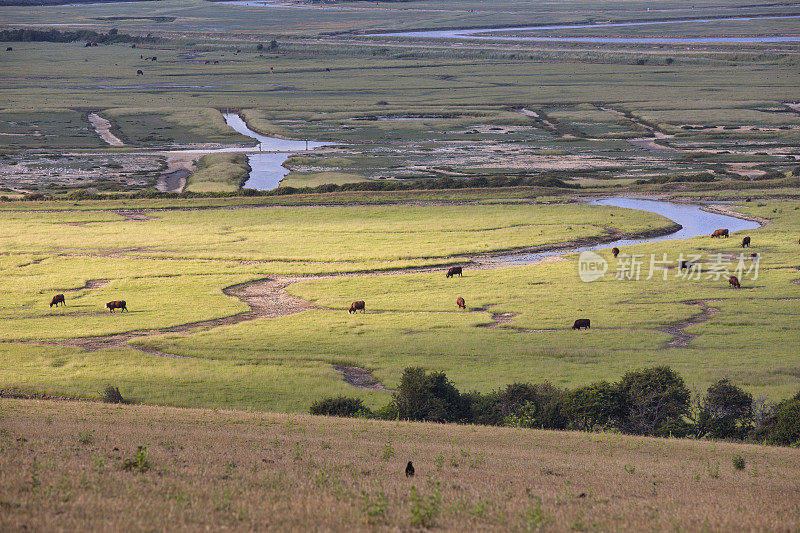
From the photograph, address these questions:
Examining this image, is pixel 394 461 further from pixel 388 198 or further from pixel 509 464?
pixel 388 198

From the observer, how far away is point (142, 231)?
70438mm

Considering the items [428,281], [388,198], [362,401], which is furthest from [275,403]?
[388,198]

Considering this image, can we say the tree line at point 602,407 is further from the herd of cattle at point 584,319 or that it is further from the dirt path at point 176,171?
the dirt path at point 176,171

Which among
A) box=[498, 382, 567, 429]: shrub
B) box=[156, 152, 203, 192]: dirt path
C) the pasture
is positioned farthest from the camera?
box=[156, 152, 203, 192]: dirt path

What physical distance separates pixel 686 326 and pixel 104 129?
112041 millimetres

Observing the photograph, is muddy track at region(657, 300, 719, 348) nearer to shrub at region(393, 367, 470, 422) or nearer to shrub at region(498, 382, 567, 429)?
shrub at region(498, 382, 567, 429)

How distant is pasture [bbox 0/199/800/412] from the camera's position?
33.9 meters

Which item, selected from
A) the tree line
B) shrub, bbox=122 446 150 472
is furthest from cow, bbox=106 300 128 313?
shrub, bbox=122 446 150 472

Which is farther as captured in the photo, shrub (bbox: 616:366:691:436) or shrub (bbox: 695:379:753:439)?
shrub (bbox: 616:366:691:436)

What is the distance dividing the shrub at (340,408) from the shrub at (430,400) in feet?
4.45

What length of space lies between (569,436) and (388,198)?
61.2 m

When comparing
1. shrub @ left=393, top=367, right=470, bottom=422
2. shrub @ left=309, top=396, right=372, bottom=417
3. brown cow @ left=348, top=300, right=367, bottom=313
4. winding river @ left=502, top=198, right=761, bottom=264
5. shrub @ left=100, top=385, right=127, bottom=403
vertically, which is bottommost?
shrub @ left=100, top=385, right=127, bottom=403

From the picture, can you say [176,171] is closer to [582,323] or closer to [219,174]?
Answer: [219,174]

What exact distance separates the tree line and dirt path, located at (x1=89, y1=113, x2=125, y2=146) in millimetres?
101709
